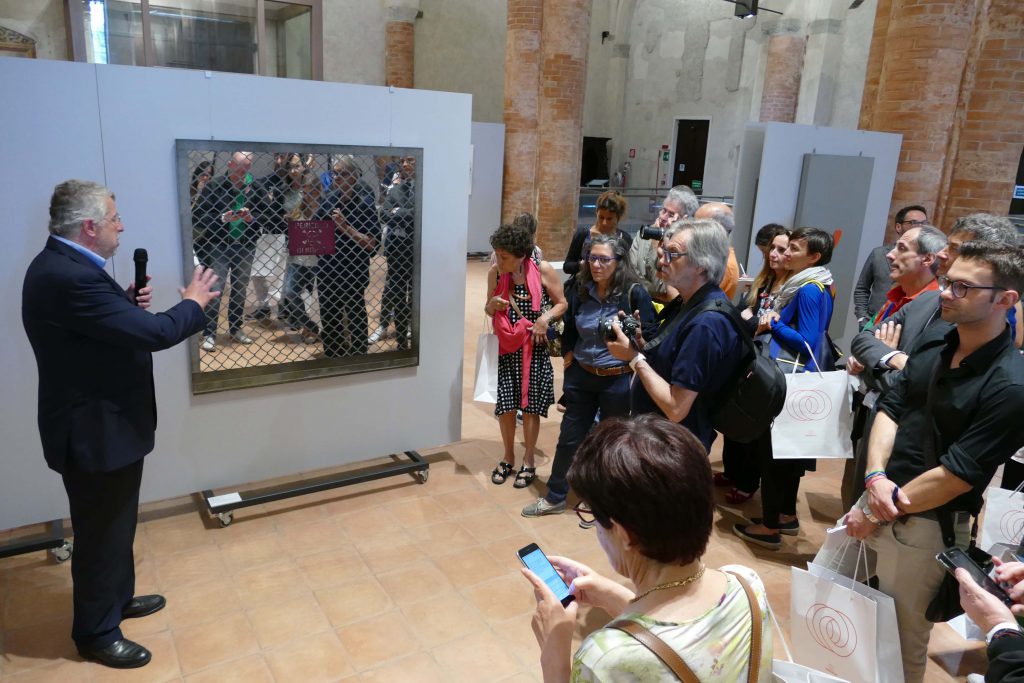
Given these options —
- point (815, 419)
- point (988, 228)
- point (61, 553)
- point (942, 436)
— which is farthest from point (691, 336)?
point (61, 553)

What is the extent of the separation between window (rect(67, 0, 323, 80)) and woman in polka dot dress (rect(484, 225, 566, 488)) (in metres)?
10.0

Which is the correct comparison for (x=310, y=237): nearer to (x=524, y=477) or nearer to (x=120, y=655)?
(x=524, y=477)

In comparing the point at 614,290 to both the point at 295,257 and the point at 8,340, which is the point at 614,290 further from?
the point at 8,340

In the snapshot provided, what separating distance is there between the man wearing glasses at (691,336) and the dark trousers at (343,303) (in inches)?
69.1

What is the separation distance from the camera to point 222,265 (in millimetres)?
3709

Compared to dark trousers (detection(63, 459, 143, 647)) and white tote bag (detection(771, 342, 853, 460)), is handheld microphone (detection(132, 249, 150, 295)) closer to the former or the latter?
dark trousers (detection(63, 459, 143, 647))

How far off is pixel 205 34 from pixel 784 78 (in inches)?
469

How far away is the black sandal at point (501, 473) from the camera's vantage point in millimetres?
4547

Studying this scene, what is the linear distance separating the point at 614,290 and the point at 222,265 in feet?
6.76

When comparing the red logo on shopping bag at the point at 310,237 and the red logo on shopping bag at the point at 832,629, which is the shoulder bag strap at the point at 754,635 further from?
the red logo on shopping bag at the point at 310,237

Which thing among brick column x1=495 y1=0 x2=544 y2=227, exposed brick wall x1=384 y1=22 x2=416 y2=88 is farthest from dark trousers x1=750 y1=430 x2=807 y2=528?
exposed brick wall x1=384 y1=22 x2=416 y2=88

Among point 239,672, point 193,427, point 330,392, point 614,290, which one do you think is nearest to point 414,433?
point 330,392

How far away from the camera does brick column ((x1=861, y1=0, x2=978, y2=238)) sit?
6.41m

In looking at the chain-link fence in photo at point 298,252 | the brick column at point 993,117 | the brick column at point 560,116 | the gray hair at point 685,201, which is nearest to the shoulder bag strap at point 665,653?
the chain-link fence in photo at point 298,252
